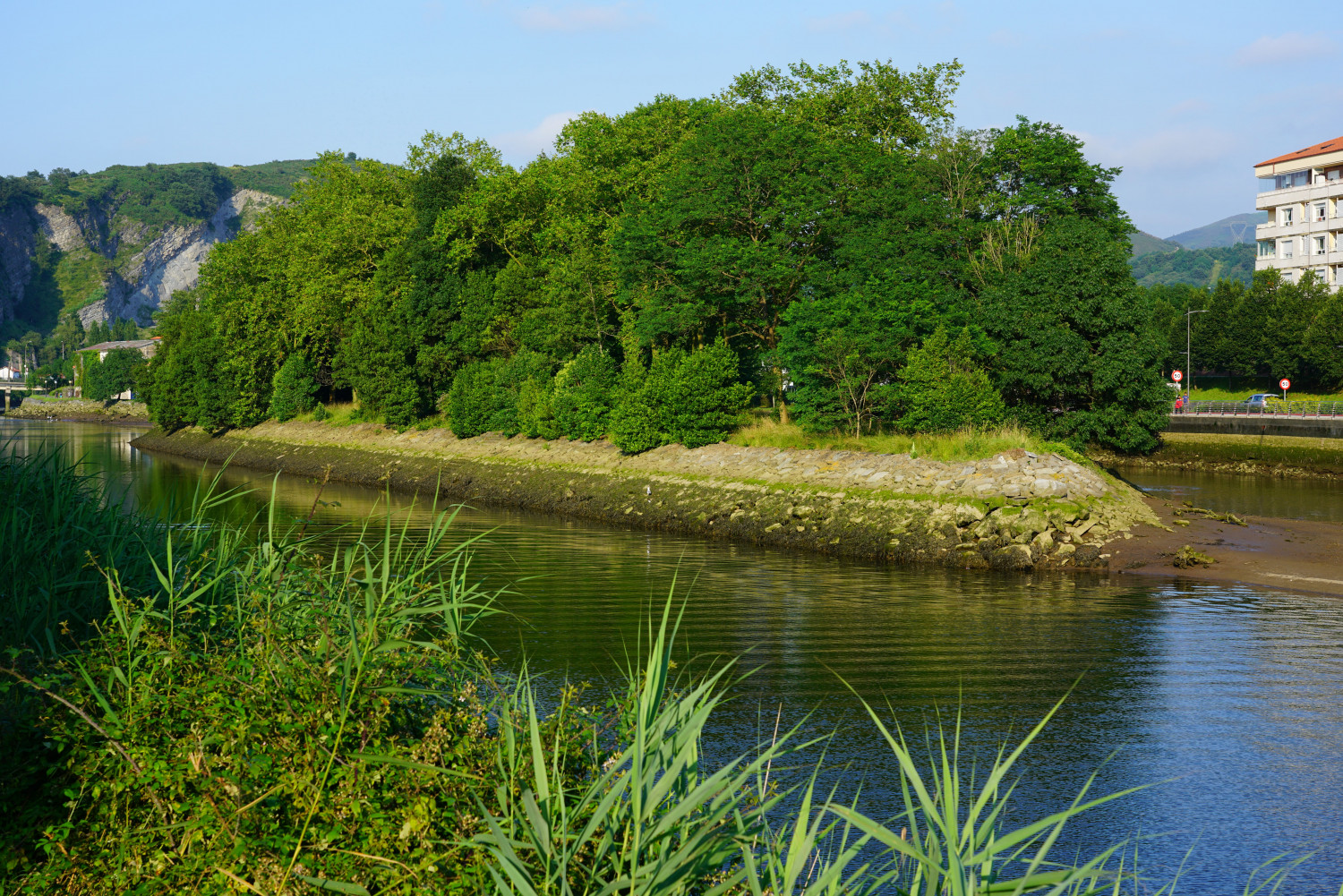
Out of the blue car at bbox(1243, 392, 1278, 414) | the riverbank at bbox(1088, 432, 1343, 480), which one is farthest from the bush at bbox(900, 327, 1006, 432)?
the blue car at bbox(1243, 392, 1278, 414)

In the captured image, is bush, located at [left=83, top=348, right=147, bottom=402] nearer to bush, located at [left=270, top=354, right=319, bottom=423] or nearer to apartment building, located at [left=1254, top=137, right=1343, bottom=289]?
bush, located at [left=270, top=354, right=319, bottom=423]

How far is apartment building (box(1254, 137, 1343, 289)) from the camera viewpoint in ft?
307

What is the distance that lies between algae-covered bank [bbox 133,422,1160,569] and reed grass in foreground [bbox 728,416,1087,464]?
71 cm

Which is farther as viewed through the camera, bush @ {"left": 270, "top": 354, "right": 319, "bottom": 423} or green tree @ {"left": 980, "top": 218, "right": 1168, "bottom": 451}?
bush @ {"left": 270, "top": 354, "right": 319, "bottom": 423}

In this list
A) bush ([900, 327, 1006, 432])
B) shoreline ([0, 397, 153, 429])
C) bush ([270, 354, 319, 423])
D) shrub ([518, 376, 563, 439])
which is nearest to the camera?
bush ([900, 327, 1006, 432])

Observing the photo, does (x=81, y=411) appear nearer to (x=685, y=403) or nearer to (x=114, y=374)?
(x=114, y=374)

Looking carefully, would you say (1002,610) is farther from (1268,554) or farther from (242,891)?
(242,891)

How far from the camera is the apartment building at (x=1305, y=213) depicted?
307 feet

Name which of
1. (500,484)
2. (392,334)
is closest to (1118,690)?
(500,484)

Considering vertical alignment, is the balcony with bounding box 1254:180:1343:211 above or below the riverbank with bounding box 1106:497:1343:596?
above

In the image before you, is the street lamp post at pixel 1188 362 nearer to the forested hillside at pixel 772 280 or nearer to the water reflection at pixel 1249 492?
the water reflection at pixel 1249 492

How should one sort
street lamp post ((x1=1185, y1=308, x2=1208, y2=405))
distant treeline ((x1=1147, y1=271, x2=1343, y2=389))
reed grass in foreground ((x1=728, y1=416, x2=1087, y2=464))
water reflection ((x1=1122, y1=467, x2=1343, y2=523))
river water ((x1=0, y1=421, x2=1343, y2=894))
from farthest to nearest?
1. street lamp post ((x1=1185, y1=308, x2=1208, y2=405))
2. distant treeline ((x1=1147, y1=271, x2=1343, y2=389))
3. water reflection ((x1=1122, y1=467, x2=1343, y2=523))
4. reed grass in foreground ((x1=728, y1=416, x2=1087, y2=464))
5. river water ((x1=0, y1=421, x2=1343, y2=894))

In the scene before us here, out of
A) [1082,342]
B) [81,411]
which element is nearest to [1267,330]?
[1082,342]

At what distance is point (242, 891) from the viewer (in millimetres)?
5816
